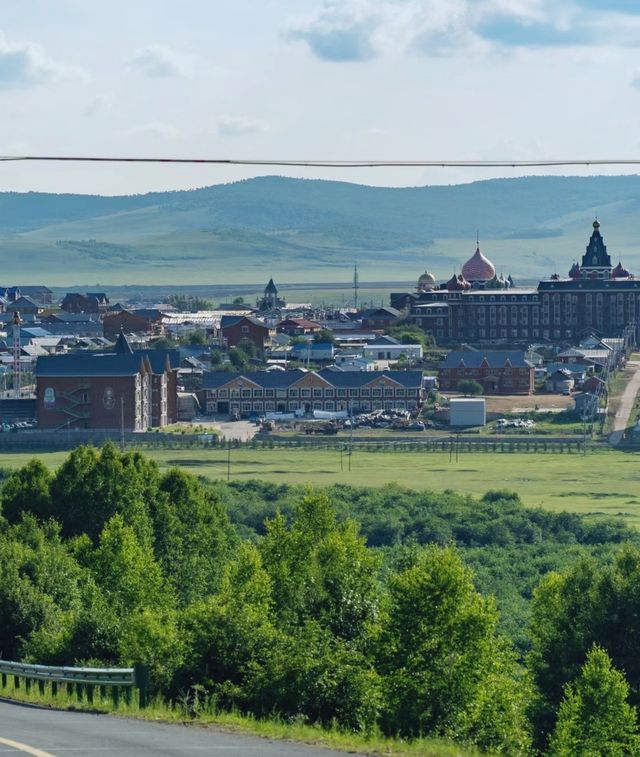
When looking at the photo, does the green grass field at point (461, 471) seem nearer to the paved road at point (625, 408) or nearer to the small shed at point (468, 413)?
the paved road at point (625, 408)

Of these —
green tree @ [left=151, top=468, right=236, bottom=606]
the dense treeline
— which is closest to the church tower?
green tree @ [left=151, top=468, right=236, bottom=606]

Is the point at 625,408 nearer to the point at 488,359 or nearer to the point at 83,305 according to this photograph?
the point at 488,359

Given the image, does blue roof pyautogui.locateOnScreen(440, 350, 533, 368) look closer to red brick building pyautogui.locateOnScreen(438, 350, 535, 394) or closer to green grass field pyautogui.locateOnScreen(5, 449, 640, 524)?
red brick building pyautogui.locateOnScreen(438, 350, 535, 394)

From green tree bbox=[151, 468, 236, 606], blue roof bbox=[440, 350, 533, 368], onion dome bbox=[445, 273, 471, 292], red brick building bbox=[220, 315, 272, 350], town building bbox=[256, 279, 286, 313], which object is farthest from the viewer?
town building bbox=[256, 279, 286, 313]

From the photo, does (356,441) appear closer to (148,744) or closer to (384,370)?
(384,370)

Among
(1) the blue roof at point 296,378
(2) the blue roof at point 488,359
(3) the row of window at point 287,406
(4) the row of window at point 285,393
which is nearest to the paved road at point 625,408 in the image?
(2) the blue roof at point 488,359
